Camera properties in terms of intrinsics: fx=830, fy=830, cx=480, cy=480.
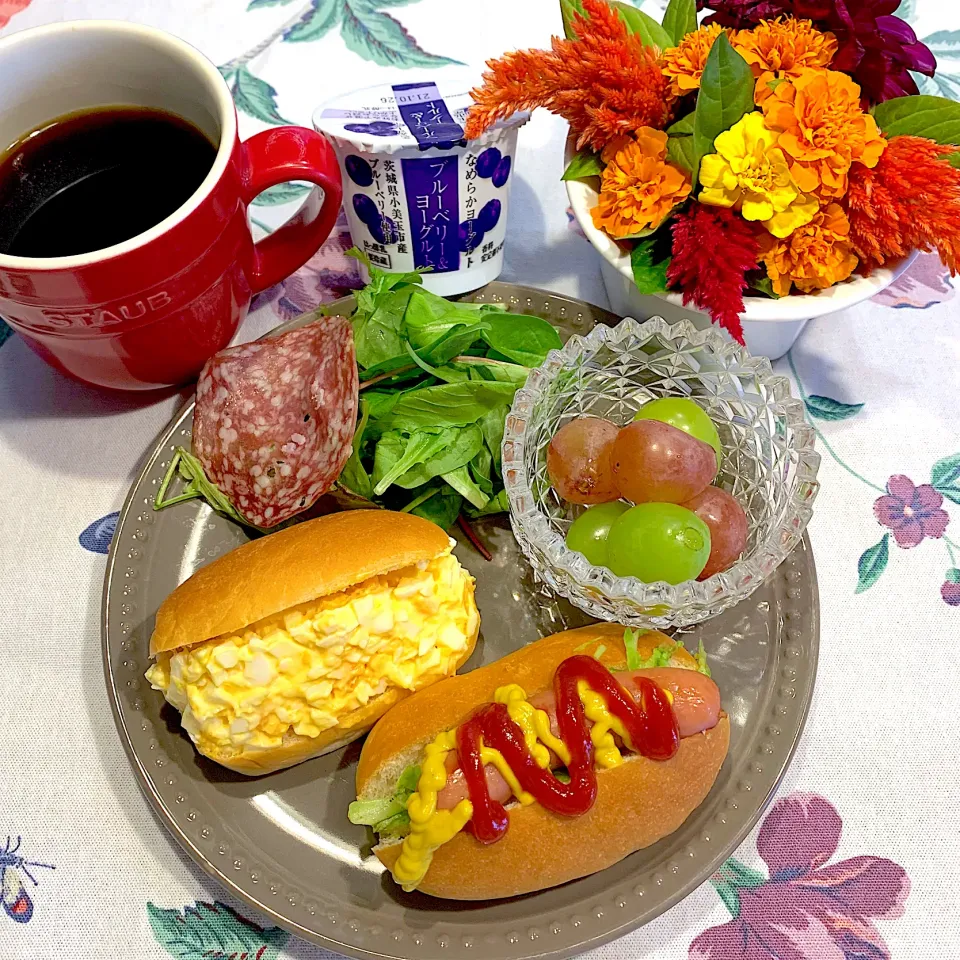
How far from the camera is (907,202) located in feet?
3.42

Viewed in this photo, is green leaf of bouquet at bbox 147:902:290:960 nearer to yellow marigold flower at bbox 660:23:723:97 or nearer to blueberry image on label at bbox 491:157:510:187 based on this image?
blueberry image on label at bbox 491:157:510:187

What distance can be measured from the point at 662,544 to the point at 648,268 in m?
0.43

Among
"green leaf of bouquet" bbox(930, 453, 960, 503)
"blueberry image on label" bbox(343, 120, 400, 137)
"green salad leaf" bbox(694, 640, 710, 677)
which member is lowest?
"green leaf of bouquet" bbox(930, 453, 960, 503)

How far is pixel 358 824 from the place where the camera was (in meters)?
0.97

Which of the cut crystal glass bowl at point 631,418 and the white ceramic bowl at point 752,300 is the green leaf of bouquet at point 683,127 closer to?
the white ceramic bowl at point 752,300

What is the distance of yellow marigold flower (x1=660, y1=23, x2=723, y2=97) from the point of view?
3.58 feet

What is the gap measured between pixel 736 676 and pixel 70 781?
866mm

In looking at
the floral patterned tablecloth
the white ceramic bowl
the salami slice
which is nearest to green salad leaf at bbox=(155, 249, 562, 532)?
the salami slice

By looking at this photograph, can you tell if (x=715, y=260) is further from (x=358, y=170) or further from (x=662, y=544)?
(x=358, y=170)

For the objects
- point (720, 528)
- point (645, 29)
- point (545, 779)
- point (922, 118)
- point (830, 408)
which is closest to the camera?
point (545, 779)

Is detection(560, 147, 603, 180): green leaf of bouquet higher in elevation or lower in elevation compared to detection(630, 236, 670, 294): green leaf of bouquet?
higher

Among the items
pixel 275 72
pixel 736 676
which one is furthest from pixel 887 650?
pixel 275 72

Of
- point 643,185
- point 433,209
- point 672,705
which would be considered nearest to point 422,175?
point 433,209

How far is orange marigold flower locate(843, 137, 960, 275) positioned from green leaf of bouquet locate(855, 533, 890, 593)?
402mm
